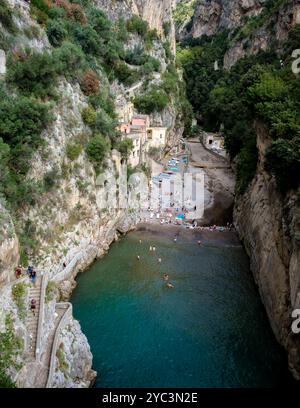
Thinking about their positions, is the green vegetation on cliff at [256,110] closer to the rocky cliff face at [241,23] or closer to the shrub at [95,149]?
the rocky cliff face at [241,23]

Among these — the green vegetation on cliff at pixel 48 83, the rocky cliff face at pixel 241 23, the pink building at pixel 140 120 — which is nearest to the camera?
the green vegetation on cliff at pixel 48 83

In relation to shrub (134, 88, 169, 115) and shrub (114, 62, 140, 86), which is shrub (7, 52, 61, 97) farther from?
shrub (134, 88, 169, 115)

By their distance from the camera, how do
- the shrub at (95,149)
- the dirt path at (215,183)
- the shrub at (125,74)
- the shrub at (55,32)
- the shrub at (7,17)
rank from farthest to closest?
the shrub at (125,74)
the dirt path at (215,183)
the shrub at (55,32)
the shrub at (95,149)
the shrub at (7,17)

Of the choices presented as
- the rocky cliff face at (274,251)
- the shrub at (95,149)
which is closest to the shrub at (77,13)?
the shrub at (95,149)

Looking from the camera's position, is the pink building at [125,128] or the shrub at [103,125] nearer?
the shrub at [103,125]

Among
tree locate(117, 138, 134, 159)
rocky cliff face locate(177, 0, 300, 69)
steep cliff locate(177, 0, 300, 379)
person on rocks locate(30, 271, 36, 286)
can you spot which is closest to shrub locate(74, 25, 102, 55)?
tree locate(117, 138, 134, 159)

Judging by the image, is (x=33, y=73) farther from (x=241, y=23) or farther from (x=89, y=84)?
(x=241, y=23)

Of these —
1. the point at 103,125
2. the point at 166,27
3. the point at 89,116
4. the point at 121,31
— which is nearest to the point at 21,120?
the point at 89,116
